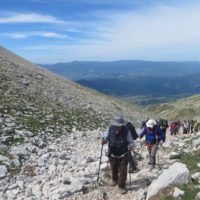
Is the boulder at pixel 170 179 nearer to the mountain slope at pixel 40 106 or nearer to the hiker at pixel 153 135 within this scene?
the hiker at pixel 153 135

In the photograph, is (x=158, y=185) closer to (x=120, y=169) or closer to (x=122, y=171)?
(x=122, y=171)

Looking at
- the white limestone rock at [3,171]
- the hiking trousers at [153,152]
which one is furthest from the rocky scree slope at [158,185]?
the white limestone rock at [3,171]

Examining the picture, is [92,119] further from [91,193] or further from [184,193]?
[184,193]

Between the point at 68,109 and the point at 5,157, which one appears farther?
the point at 68,109

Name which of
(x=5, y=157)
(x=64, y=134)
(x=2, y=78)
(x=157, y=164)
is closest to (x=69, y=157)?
(x=5, y=157)

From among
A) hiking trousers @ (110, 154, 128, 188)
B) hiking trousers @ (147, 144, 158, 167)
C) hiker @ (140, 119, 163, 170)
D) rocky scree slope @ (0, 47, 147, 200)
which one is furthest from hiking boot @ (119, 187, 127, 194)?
hiker @ (140, 119, 163, 170)

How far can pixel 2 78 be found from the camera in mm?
42438

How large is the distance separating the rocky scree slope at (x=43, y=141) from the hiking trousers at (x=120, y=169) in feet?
3.75

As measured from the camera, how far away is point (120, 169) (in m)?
14.3

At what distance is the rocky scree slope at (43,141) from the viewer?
1555 cm

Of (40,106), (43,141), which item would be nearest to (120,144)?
(43,141)

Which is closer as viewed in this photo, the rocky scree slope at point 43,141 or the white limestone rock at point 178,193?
the white limestone rock at point 178,193

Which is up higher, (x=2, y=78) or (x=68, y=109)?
(x=2, y=78)

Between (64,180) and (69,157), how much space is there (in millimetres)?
5811
